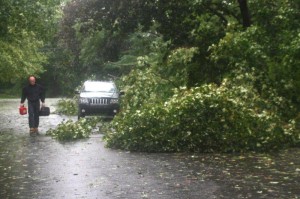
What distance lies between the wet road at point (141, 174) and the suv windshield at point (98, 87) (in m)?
11.1

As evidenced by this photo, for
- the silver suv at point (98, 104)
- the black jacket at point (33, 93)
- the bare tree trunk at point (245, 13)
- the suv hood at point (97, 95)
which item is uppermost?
the bare tree trunk at point (245, 13)

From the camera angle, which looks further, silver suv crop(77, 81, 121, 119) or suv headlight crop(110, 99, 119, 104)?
suv headlight crop(110, 99, 119, 104)

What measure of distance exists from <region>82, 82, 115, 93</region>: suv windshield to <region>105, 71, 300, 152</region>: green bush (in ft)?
38.2

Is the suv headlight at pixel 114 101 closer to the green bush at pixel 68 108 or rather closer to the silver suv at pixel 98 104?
the silver suv at pixel 98 104

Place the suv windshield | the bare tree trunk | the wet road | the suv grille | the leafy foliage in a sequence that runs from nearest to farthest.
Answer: the wet road → the leafy foliage → the bare tree trunk → the suv grille → the suv windshield

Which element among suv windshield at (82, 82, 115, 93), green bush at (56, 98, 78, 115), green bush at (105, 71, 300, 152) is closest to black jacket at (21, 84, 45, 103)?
Answer: green bush at (105, 71, 300, 152)

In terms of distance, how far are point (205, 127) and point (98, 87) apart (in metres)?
13.2

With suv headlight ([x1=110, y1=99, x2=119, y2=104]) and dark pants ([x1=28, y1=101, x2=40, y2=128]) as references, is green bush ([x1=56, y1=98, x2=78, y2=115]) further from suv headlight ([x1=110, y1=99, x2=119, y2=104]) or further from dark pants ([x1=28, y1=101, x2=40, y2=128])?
dark pants ([x1=28, y1=101, x2=40, y2=128])

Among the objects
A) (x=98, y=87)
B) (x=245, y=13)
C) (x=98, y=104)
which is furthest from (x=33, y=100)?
(x=245, y=13)

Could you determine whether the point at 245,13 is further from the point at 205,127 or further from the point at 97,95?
the point at 205,127

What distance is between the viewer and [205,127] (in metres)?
12.7

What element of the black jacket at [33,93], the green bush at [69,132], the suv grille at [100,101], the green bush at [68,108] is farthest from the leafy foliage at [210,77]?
the green bush at [68,108]

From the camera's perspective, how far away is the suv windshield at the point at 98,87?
81.8 feet

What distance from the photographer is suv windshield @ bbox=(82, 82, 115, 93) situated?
24927 millimetres
